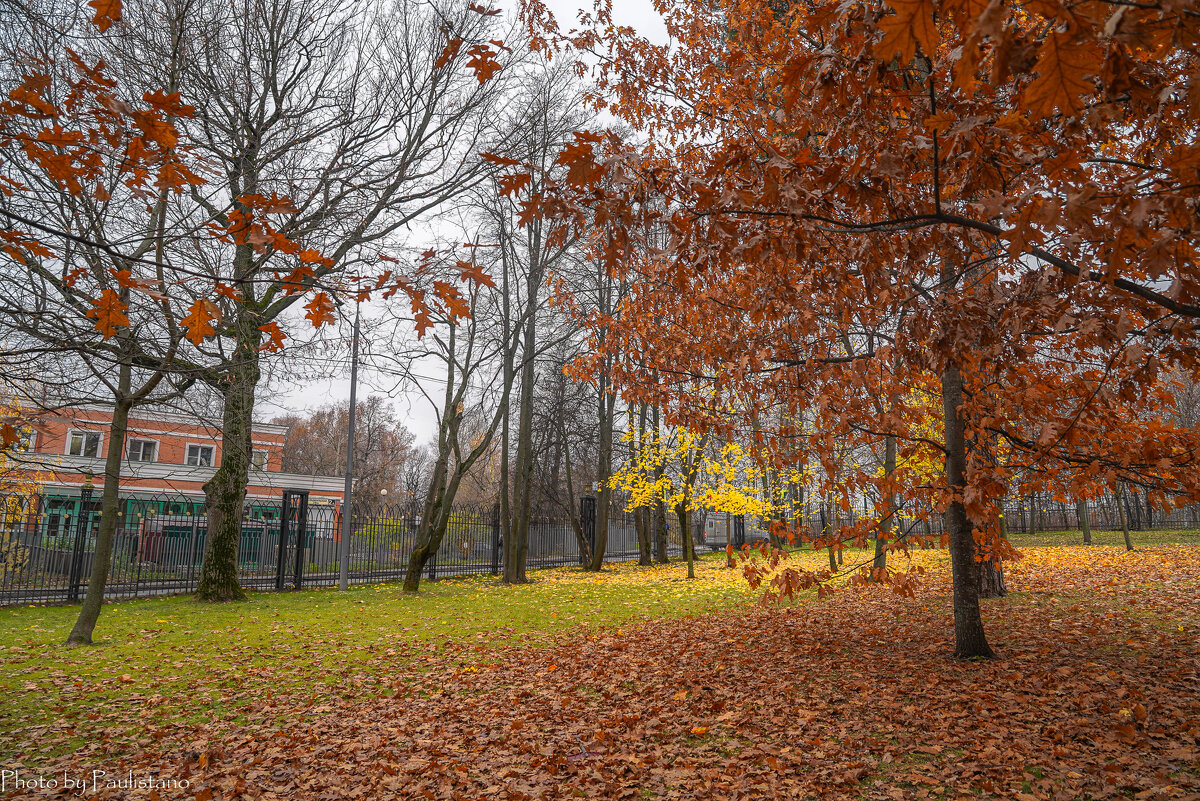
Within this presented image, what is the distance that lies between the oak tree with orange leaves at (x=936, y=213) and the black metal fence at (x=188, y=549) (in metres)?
8.96

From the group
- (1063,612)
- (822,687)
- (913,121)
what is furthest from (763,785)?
(1063,612)

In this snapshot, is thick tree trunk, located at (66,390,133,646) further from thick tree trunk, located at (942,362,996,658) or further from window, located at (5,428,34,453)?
thick tree trunk, located at (942,362,996,658)

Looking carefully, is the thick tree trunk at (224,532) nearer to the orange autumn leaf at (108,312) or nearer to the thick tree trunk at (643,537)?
the orange autumn leaf at (108,312)

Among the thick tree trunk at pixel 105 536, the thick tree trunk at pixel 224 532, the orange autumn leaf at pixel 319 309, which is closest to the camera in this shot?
the orange autumn leaf at pixel 319 309

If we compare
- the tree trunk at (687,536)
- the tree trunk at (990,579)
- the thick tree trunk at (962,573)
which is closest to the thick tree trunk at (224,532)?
the tree trunk at (687,536)

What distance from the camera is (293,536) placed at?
639 inches

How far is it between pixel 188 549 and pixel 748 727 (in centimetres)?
1498

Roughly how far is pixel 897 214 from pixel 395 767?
469 centimetres

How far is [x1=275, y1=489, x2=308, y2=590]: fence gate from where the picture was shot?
1518cm

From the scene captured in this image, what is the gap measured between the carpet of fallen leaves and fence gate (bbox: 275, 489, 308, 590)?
32.0ft

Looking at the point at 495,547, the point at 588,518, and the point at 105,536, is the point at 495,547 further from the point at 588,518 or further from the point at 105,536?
the point at 105,536

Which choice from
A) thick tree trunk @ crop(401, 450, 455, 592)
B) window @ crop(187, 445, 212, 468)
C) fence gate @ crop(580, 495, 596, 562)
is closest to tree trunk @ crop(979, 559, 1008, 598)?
thick tree trunk @ crop(401, 450, 455, 592)

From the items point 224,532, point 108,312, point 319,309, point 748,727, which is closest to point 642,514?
point 224,532

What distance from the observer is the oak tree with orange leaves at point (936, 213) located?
87.0 inches
